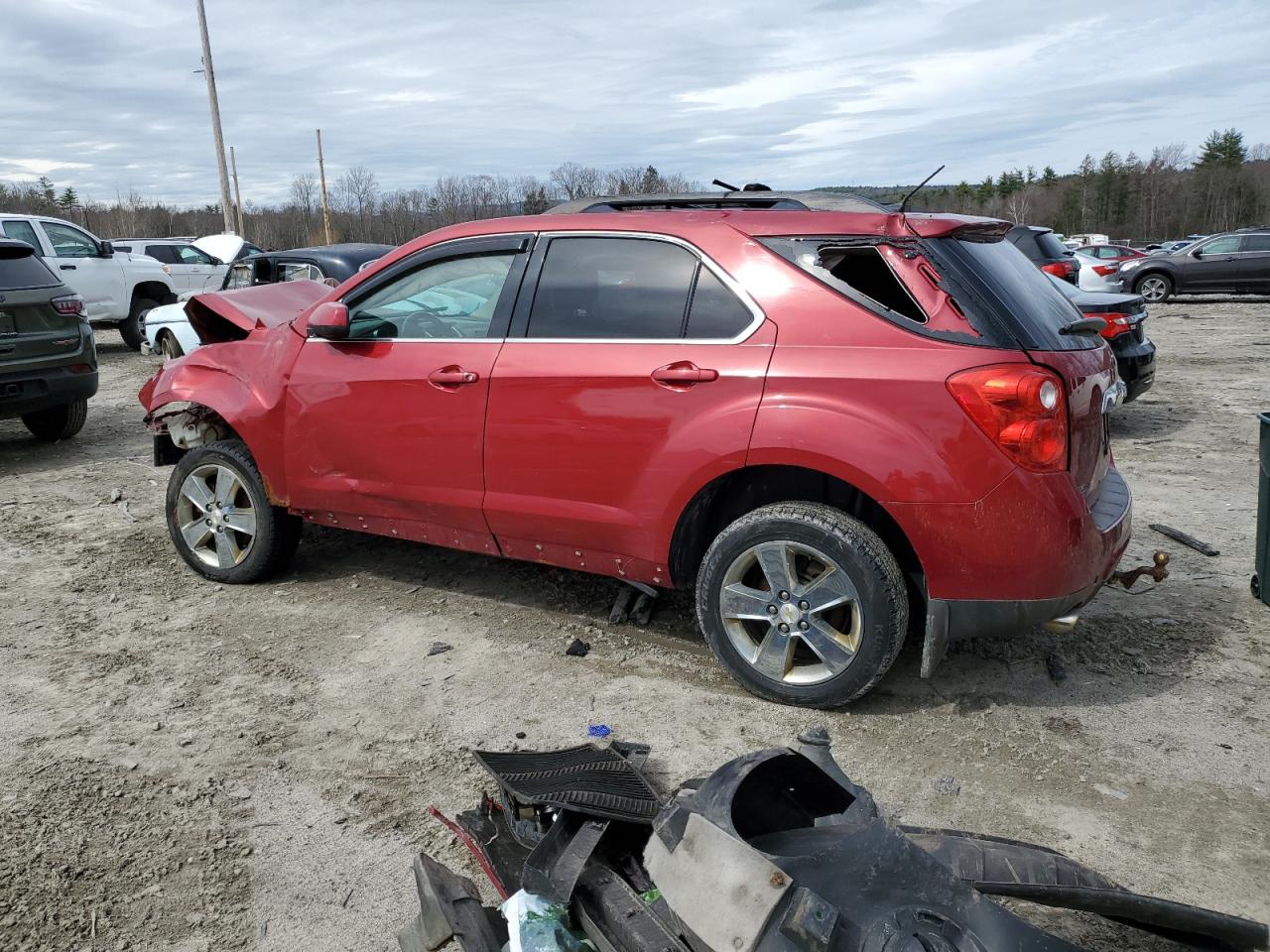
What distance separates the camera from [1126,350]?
8.26m

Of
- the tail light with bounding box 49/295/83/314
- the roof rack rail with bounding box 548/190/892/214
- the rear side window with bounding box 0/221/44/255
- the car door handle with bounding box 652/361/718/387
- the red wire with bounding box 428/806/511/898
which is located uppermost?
the roof rack rail with bounding box 548/190/892/214

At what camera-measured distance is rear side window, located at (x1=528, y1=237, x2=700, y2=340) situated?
12.8 ft

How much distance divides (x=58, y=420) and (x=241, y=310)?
502 centimetres

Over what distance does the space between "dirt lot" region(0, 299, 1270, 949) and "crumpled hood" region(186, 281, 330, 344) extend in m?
1.31

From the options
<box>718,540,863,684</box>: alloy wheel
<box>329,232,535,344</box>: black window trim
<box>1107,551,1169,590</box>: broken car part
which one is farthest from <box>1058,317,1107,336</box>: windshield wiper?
<box>329,232,535,344</box>: black window trim

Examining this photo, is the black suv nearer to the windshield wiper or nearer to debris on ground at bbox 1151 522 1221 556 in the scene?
debris on ground at bbox 1151 522 1221 556

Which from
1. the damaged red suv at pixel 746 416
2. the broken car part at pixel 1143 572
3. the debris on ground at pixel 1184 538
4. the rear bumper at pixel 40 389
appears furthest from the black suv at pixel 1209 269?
the damaged red suv at pixel 746 416

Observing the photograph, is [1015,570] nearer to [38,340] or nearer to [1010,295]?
[1010,295]

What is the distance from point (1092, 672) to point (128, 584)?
469 centimetres

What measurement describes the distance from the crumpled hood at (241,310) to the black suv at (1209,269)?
2196cm

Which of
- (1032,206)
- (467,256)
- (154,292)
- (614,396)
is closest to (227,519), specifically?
(467,256)

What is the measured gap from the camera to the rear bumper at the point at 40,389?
26.3 feet

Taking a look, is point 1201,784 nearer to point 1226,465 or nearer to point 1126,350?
point 1226,465

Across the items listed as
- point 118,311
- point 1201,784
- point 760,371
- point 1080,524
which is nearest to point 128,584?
point 760,371
